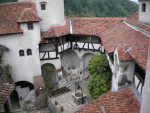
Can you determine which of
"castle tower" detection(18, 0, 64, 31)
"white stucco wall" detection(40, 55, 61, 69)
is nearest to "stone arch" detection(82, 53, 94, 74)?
"white stucco wall" detection(40, 55, 61, 69)

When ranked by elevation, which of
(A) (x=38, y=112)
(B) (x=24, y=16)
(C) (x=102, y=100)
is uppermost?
(B) (x=24, y=16)

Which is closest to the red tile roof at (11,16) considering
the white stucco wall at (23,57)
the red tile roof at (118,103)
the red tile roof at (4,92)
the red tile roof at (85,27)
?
the white stucco wall at (23,57)

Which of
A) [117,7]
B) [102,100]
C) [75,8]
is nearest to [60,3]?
[102,100]

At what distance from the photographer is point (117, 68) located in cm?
1138

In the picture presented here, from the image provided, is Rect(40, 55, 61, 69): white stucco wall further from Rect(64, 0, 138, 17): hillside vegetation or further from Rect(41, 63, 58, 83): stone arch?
Rect(64, 0, 138, 17): hillside vegetation

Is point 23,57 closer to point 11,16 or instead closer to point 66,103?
point 11,16

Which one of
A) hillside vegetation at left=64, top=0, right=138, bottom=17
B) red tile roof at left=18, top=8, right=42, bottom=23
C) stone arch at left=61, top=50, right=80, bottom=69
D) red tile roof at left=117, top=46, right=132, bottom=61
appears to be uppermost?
hillside vegetation at left=64, top=0, right=138, bottom=17

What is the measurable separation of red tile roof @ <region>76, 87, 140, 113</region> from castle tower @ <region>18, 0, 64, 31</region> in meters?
11.9

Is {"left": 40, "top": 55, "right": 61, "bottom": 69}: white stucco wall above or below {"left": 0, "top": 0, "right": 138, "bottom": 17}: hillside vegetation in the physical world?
below

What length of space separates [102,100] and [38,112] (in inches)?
343

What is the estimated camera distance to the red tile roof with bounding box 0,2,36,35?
17.2 m

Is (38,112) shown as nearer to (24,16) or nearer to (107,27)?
(24,16)

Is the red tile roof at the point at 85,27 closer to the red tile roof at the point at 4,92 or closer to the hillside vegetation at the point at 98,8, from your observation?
the red tile roof at the point at 4,92

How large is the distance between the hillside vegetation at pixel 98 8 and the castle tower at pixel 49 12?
20105mm
